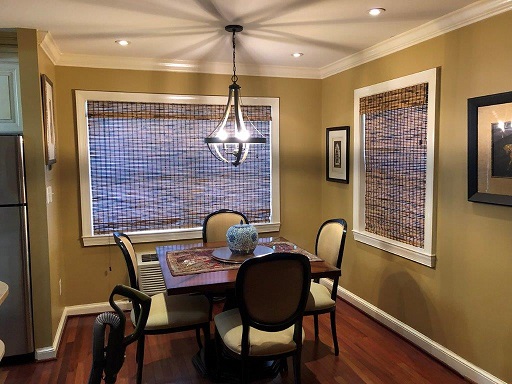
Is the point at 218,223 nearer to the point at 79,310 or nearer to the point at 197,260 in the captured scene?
the point at 197,260

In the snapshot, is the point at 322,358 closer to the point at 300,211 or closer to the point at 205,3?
the point at 300,211

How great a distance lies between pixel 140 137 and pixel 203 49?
42.7 inches

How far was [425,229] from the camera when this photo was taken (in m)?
3.08

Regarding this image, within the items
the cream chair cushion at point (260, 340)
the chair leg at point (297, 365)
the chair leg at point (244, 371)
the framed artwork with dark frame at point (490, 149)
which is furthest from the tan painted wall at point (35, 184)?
the framed artwork with dark frame at point (490, 149)

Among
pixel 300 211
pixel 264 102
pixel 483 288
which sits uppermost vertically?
pixel 264 102

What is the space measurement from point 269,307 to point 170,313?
31.6 inches

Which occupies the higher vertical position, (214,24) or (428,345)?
(214,24)

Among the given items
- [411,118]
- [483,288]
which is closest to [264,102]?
[411,118]

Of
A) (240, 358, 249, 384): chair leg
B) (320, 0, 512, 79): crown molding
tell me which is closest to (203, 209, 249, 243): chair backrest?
(240, 358, 249, 384): chair leg

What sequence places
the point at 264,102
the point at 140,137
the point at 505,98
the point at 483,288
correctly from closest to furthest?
the point at 505,98
the point at 483,288
the point at 140,137
the point at 264,102

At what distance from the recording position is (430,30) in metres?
2.93

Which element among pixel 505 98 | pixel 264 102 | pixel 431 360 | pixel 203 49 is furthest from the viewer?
pixel 264 102

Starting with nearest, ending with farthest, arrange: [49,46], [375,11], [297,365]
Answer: [297,365] < [375,11] < [49,46]

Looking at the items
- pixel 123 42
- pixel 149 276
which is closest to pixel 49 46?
pixel 123 42
